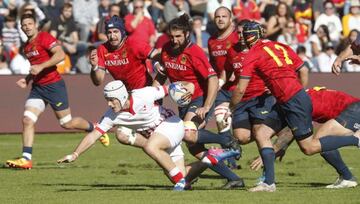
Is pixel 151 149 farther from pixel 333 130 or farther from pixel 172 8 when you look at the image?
pixel 172 8

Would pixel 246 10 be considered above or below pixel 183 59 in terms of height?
below

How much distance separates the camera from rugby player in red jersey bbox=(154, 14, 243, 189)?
14570 millimetres

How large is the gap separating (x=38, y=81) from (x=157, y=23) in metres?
10.5

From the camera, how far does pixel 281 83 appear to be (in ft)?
44.8

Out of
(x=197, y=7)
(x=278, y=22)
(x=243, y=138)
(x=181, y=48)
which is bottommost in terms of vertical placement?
(x=197, y=7)

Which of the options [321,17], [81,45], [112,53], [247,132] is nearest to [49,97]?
[112,53]

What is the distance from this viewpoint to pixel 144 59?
1627 cm

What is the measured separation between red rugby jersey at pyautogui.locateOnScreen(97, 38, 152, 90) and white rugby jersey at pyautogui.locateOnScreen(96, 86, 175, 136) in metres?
Result: 2.09

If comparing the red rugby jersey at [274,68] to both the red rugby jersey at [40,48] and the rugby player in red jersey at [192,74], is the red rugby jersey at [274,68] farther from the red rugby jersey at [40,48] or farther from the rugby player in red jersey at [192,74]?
the red rugby jersey at [40,48]

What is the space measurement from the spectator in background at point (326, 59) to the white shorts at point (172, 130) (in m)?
13.4

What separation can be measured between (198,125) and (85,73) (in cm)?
1018

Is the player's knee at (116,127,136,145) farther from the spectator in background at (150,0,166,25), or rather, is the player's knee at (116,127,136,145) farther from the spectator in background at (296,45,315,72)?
the spectator in background at (150,0,166,25)

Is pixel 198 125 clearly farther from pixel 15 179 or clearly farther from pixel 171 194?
pixel 15 179

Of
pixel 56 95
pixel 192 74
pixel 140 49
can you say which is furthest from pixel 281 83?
pixel 56 95
